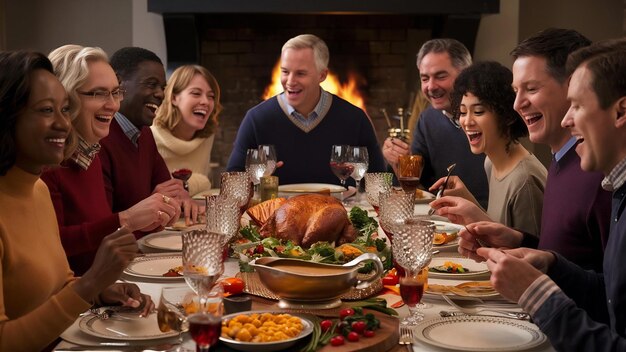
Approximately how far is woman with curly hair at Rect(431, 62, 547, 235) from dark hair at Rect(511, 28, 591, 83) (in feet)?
1.65

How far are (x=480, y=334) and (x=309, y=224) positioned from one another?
0.88 metres

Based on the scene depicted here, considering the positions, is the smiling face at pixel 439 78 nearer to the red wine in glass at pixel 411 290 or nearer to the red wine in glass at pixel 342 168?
the red wine in glass at pixel 342 168

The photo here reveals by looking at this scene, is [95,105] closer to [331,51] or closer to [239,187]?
[239,187]

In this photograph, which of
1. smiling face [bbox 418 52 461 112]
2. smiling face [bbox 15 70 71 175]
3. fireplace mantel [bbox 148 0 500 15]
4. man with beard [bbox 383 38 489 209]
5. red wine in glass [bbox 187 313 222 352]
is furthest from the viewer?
fireplace mantel [bbox 148 0 500 15]

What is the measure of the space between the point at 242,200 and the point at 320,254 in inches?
30.7

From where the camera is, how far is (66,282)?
200cm

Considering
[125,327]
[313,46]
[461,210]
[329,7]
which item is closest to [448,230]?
[461,210]

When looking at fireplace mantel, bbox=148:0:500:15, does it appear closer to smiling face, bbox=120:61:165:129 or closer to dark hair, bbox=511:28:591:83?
smiling face, bbox=120:61:165:129

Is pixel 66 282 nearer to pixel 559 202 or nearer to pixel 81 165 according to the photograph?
pixel 81 165

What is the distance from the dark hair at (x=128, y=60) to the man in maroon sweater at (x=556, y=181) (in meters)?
1.66

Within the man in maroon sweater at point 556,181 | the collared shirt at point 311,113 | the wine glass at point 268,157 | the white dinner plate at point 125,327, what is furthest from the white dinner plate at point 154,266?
the collared shirt at point 311,113

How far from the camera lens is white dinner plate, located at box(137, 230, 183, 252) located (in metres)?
2.62

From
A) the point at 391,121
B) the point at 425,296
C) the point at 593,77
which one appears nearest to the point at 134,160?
the point at 425,296

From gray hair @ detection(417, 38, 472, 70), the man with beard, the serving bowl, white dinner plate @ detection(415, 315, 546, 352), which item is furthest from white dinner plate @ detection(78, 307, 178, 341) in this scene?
gray hair @ detection(417, 38, 472, 70)
